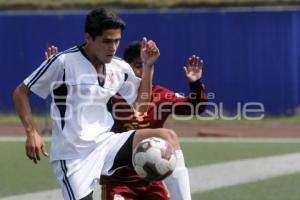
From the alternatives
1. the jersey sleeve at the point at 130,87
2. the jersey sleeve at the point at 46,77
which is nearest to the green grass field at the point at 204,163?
the jersey sleeve at the point at 130,87

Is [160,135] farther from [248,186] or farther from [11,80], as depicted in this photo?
[11,80]

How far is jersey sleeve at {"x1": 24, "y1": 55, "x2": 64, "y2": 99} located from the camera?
268 inches

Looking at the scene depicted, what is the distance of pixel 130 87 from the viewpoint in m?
7.39

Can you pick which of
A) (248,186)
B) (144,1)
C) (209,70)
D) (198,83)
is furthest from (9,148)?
(144,1)

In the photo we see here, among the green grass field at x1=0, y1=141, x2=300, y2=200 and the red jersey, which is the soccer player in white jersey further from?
the green grass field at x1=0, y1=141, x2=300, y2=200

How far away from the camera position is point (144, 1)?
85.3 ft

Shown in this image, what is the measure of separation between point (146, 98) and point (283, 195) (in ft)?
10.8

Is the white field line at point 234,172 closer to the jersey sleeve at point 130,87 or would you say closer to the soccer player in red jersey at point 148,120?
the soccer player in red jersey at point 148,120

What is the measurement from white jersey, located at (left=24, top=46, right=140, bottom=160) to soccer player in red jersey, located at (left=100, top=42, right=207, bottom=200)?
1.38 feet

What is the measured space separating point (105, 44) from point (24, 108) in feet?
2.33

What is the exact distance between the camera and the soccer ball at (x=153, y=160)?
274 inches

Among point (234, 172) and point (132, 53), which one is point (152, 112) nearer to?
point (132, 53)

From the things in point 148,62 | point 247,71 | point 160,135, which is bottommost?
point 247,71

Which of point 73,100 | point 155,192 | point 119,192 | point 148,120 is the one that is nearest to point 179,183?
point 155,192
